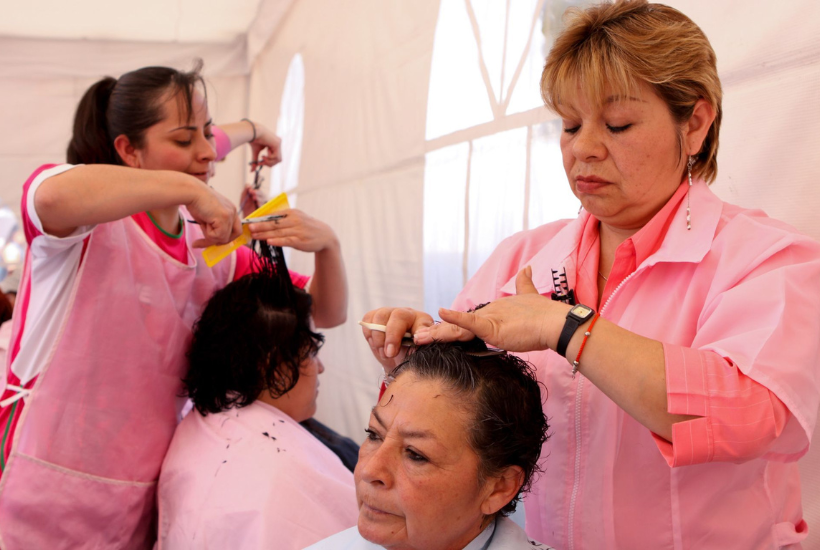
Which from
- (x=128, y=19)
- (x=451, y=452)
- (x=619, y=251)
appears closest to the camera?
(x=451, y=452)

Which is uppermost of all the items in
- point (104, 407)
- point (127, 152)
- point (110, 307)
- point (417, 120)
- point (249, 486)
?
point (417, 120)

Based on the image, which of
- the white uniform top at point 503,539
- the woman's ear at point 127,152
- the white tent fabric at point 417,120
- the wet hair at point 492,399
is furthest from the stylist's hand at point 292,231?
the white uniform top at point 503,539

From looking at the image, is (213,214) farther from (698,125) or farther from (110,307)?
(698,125)

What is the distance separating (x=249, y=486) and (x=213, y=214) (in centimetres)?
66

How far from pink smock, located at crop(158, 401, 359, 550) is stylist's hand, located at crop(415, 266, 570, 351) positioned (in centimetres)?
82

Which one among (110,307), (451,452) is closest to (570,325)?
(451,452)

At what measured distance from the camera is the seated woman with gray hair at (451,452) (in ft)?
3.55

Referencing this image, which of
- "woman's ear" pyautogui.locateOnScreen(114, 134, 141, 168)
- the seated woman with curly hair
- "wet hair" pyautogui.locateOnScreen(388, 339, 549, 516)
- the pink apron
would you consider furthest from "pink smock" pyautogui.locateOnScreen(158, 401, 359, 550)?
"woman's ear" pyautogui.locateOnScreen(114, 134, 141, 168)

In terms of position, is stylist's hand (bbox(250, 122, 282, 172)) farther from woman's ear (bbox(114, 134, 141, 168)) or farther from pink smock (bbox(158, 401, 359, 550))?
pink smock (bbox(158, 401, 359, 550))

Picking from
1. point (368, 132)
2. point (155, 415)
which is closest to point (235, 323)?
point (155, 415)

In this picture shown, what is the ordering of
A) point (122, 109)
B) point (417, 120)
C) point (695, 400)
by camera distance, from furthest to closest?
1. point (417, 120)
2. point (122, 109)
3. point (695, 400)

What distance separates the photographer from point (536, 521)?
4.34 ft

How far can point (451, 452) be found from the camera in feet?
3.59

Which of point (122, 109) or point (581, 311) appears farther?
point (122, 109)
